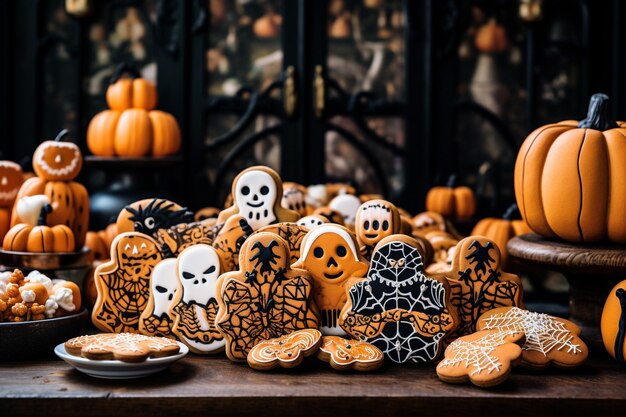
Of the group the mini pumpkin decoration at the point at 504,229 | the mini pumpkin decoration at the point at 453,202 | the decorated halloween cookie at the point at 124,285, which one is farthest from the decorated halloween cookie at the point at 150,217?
the mini pumpkin decoration at the point at 453,202

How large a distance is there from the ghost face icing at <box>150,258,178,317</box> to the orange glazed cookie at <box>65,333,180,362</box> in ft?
0.38

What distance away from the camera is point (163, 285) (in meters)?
1.51

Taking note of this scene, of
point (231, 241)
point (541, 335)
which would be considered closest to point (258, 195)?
point (231, 241)

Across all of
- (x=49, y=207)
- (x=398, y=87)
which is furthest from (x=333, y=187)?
(x=398, y=87)

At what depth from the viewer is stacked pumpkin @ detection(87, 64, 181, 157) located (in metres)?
3.24

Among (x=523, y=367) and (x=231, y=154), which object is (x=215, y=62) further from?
(x=523, y=367)

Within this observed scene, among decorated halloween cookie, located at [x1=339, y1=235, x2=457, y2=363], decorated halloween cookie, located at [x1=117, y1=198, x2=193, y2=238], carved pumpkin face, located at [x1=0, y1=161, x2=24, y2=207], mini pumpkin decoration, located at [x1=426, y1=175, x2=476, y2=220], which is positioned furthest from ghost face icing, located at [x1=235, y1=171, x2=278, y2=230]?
mini pumpkin decoration, located at [x1=426, y1=175, x2=476, y2=220]

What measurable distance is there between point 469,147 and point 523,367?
2575 mm

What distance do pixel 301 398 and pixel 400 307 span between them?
31cm

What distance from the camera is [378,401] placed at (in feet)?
3.94

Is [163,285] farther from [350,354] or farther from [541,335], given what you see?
[541,335]

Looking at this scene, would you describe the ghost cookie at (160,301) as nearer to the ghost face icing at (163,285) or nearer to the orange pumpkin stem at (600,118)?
the ghost face icing at (163,285)

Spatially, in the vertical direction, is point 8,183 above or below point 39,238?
above

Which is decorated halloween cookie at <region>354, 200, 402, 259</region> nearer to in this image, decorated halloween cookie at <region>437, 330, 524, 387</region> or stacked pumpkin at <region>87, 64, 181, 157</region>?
decorated halloween cookie at <region>437, 330, 524, 387</region>
